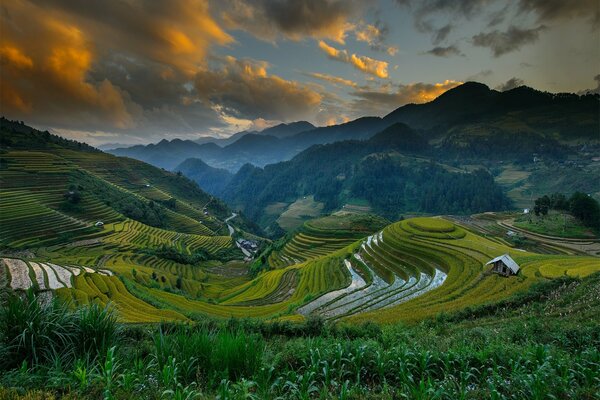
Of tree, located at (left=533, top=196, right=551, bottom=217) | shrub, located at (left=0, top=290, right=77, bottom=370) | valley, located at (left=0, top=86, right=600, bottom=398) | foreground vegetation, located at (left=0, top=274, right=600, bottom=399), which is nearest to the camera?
foreground vegetation, located at (left=0, top=274, right=600, bottom=399)

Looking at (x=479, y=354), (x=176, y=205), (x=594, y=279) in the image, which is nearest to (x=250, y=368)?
(x=479, y=354)

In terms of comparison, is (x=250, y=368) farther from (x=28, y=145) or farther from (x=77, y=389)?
(x=28, y=145)

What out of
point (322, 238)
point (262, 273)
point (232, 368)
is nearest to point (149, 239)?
point (262, 273)

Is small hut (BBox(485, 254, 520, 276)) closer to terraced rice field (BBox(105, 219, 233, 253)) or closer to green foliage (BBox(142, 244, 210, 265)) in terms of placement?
green foliage (BBox(142, 244, 210, 265))

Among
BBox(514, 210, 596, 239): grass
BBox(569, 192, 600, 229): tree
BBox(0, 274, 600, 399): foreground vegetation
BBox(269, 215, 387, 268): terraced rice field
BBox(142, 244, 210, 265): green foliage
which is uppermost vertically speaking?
BBox(569, 192, 600, 229): tree

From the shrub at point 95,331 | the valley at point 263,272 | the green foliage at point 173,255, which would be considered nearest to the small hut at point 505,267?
the valley at point 263,272

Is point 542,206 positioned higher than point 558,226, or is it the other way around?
point 542,206

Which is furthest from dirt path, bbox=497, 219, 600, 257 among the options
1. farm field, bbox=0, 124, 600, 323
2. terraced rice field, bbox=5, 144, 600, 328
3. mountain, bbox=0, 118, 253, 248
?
mountain, bbox=0, 118, 253, 248

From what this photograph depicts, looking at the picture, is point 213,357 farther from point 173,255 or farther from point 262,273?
point 173,255

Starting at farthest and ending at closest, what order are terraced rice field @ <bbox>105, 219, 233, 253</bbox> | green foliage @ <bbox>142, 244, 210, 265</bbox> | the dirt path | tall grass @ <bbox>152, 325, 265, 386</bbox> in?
terraced rice field @ <bbox>105, 219, 233, 253</bbox>
green foliage @ <bbox>142, 244, 210, 265</bbox>
the dirt path
tall grass @ <bbox>152, 325, 265, 386</bbox>

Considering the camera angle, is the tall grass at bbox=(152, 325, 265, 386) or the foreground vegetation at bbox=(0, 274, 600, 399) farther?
the tall grass at bbox=(152, 325, 265, 386)

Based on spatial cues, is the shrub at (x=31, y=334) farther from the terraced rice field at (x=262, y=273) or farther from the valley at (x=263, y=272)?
the terraced rice field at (x=262, y=273)
